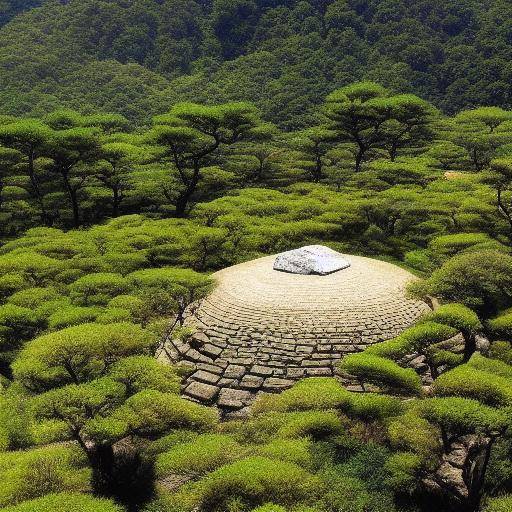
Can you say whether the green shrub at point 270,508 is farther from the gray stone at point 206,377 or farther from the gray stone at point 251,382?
the gray stone at point 206,377

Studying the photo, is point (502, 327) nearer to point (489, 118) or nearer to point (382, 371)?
point (382, 371)

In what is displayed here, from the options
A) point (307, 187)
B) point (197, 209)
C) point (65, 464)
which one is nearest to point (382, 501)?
point (65, 464)

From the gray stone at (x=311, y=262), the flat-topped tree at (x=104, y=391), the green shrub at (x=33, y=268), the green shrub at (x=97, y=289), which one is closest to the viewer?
the flat-topped tree at (x=104, y=391)

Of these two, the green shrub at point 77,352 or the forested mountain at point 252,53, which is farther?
the forested mountain at point 252,53

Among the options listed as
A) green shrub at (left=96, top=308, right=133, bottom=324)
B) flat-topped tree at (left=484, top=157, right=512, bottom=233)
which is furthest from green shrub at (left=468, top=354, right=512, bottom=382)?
flat-topped tree at (left=484, top=157, right=512, bottom=233)

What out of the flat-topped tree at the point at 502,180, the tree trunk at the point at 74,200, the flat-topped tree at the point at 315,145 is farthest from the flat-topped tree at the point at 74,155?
the flat-topped tree at the point at 502,180
